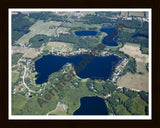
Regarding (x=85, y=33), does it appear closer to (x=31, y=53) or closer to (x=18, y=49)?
(x=31, y=53)

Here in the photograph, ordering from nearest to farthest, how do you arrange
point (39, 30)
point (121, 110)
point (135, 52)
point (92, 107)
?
1. point (121, 110)
2. point (92, 107)
3. point (135, 52)
4. point (39, 30)

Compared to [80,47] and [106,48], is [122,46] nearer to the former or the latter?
[106,48]

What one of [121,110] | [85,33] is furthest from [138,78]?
[85,33]

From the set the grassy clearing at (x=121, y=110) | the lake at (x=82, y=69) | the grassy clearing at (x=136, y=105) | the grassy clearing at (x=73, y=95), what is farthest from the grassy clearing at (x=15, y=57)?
the grassy clearing at (x=136, y=105)

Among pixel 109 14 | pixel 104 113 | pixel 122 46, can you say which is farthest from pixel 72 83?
pixel 109 14

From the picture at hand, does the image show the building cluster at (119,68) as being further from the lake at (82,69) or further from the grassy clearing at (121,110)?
the grassy clearing at (121,110)

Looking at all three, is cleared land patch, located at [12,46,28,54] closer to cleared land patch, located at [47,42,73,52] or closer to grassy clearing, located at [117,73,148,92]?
cleared land patch, located at [47,42,73,52]

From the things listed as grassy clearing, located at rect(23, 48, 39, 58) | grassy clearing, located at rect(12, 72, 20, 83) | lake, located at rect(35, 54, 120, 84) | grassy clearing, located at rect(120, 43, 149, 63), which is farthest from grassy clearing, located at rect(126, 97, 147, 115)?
grassy clearing, located at rect(23, 48, 39, 58)
